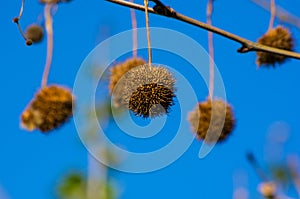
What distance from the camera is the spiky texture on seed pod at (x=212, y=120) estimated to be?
7.93 feet

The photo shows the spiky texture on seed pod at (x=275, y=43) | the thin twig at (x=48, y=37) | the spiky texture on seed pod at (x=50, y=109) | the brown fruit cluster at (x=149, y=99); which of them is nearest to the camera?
the brown fruit cluster at (x=149, y=99)

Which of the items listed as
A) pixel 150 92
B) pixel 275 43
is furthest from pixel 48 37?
pixel 275 43

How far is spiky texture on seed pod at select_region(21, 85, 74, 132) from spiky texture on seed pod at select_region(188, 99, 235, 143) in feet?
1.84

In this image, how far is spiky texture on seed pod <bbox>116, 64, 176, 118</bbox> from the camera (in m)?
A: 1.92

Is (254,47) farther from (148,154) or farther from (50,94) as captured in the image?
(50,94)

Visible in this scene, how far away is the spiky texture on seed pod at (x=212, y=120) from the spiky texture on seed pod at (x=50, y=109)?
56 centimetres

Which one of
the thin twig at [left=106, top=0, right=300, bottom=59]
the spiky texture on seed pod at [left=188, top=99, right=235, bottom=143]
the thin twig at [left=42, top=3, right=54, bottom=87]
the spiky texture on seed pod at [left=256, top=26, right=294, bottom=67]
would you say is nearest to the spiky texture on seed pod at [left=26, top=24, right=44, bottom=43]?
the thin twig at [left=42, top=3, right=54, bottom=87]

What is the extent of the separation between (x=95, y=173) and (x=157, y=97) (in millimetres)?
1492

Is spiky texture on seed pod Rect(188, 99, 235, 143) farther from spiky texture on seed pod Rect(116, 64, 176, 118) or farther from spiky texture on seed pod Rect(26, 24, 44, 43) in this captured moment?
spiky texture on seed pod Rect(26, 24, 44, 43)

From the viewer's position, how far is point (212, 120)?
248cm

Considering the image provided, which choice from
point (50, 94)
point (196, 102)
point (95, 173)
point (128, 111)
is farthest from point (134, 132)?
point (95, 173)

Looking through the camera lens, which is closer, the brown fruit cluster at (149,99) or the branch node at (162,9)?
the branch node at (162,9)

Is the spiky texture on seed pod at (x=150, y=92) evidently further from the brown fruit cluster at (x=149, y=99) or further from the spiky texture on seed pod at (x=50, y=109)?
the spiky texture on seed pod at (x=50, y=109)

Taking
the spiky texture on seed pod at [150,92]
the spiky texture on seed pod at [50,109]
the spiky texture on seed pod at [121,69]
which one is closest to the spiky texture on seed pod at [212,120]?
the spiky texture on seed pod at [121,69]
